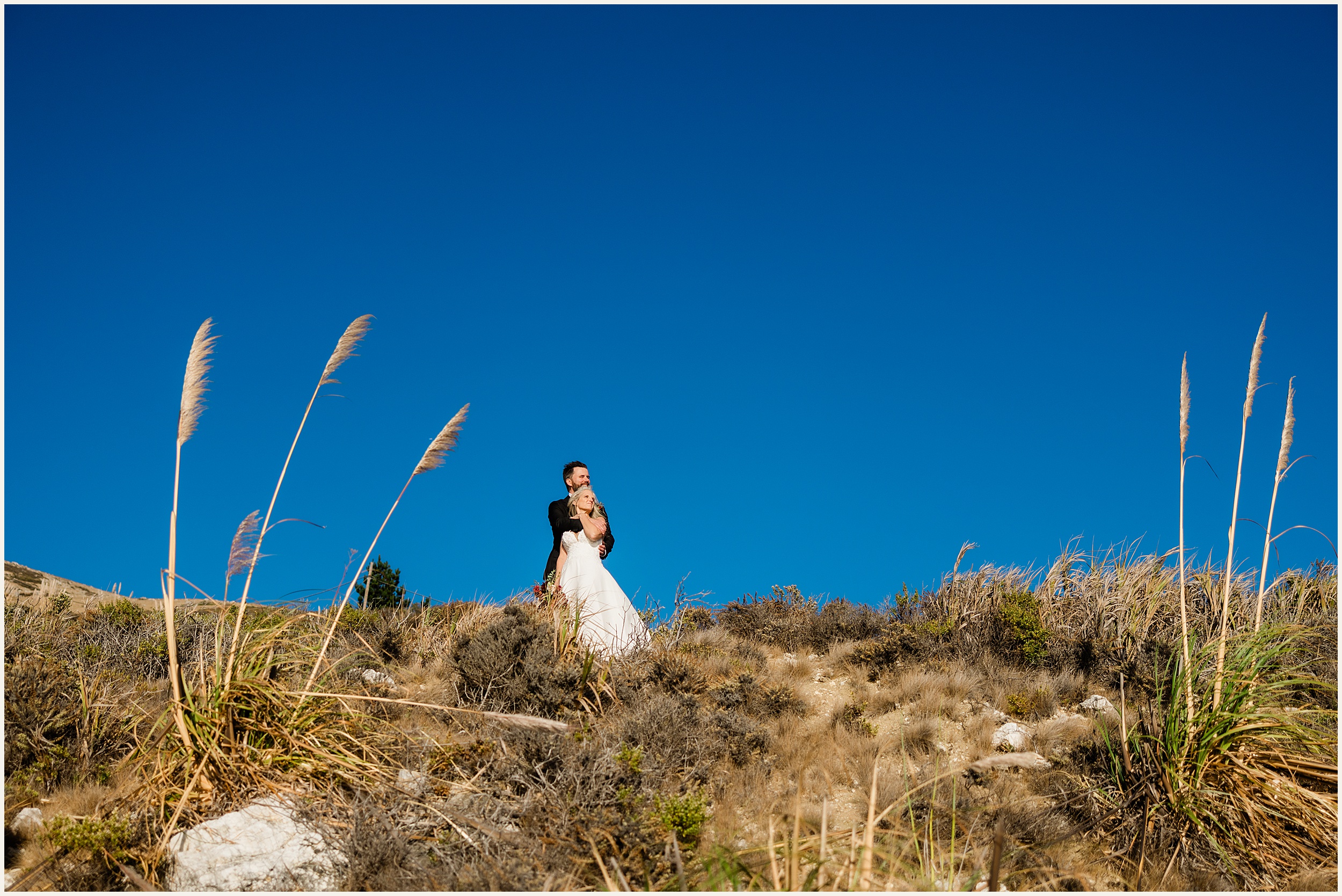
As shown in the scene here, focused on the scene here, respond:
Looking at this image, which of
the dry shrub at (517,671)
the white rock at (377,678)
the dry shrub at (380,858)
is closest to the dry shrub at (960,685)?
the dry shrub at (517,671)

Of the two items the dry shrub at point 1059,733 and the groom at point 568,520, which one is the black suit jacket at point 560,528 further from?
the dry shrub at point 1059,733

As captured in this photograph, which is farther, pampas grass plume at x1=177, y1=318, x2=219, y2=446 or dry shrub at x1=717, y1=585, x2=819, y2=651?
dry shrub at x1=717, y1=585, x2=819, y2=651

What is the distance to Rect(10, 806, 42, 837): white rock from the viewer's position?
518 centimetres

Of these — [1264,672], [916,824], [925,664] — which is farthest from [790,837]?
[925,664]

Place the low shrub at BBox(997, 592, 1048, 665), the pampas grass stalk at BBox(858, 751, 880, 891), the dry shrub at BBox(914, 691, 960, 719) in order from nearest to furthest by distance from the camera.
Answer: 1. the pampas grass stalk at BBox(858, 751, 880, 891)
2. the dry shrub at BBox(914, 691, 960, 719)
3. the low shrub at BBox(997, 592, 1048, 665)

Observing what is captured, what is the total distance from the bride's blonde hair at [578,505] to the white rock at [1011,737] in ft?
18.5

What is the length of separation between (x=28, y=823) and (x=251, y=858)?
6.07ft

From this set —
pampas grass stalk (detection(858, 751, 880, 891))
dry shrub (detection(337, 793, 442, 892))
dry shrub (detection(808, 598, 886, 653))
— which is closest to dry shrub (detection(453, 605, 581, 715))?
dry shrub (detection(337, 793, 442, 892))

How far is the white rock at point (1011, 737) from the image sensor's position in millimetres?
6887

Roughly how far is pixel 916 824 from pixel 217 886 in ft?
13.7

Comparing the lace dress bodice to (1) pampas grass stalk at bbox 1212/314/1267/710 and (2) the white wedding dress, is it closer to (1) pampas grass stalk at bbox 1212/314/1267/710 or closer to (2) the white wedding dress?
(2) the white wedding dress

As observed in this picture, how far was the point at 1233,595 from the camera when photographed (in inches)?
394

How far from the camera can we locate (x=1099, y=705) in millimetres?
7504

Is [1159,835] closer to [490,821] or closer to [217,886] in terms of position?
[490,821]
